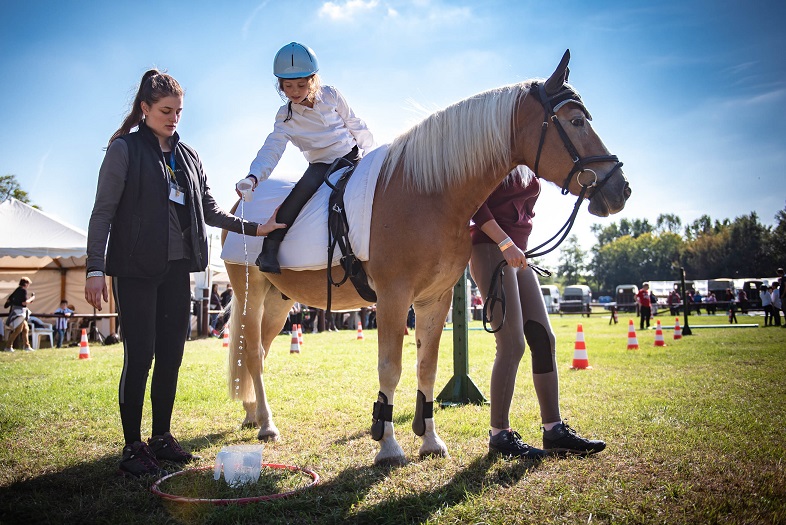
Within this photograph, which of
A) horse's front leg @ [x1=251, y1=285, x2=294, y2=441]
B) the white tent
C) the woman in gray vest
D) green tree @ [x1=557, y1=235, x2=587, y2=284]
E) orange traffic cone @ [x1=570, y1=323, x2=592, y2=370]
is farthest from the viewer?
green tree @ [x1=557, y1=235, x2=587, y2=284]

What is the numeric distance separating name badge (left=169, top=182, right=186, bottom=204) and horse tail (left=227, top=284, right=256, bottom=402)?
1.51 metres

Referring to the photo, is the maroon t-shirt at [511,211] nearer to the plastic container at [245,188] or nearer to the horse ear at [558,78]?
the horse ear at [558,78]

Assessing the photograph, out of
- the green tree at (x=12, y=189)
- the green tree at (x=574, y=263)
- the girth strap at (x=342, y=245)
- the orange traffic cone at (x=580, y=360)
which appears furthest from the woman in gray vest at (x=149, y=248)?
the green tree at (x=574, y=263)

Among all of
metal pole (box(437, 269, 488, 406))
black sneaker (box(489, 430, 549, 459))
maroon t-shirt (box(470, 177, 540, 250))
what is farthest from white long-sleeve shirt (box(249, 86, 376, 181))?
black sneaker (box(489, 430, 549, 459))

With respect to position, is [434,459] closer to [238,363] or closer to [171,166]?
[238,363]

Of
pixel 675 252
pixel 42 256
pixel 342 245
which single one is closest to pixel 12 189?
pixel 42 256

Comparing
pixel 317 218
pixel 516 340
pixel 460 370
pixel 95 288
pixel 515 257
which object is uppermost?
pixel 317 218

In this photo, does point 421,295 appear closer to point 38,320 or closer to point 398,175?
point 398,175

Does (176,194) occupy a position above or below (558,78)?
below

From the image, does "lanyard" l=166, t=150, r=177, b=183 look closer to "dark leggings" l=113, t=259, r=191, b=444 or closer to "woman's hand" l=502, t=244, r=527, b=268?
"dark leggings" l=113, t=259, r=191, b=444

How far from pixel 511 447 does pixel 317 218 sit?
219cm

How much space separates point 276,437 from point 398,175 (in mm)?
2445

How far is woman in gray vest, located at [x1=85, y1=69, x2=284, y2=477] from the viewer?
137 inches

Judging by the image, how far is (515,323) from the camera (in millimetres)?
3873
